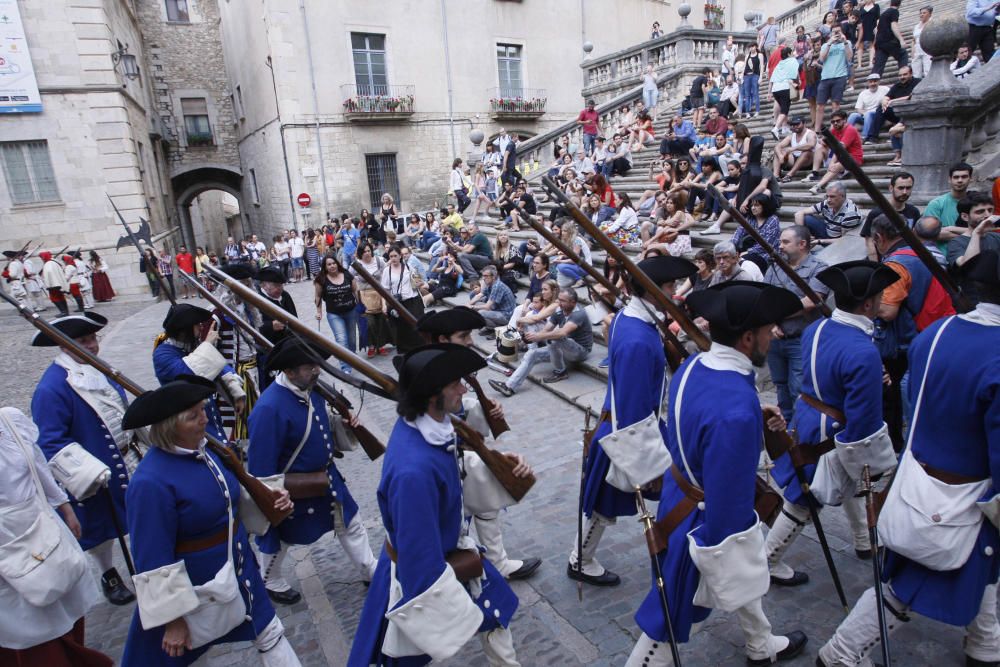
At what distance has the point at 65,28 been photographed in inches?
768

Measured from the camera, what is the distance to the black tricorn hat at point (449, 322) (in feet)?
13.2

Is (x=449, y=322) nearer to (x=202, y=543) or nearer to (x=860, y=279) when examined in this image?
(x=202, y=543)

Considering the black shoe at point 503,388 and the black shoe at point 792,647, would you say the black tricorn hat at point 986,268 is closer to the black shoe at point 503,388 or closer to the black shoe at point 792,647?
the black shoe at point 792,647

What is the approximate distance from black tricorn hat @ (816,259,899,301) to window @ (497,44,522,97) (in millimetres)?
26667

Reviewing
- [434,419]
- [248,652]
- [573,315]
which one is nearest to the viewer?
[434,419]

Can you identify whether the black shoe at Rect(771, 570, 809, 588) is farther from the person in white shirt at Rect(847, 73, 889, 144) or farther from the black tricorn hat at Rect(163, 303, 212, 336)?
the person in white shirt at Rect(847, 73, 889, 144)

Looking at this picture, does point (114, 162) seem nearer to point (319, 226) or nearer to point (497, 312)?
point (319, 226)

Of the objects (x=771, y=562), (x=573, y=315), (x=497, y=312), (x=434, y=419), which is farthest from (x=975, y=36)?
(x=434, y=419)

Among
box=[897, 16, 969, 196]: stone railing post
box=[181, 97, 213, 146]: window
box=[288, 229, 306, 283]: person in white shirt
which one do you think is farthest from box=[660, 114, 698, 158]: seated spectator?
box=[181, 97, 213, 146]: window

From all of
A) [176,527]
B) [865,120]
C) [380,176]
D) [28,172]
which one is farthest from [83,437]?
[380,176]

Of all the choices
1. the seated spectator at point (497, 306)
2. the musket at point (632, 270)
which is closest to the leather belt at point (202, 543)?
the musket at point (632, 270)

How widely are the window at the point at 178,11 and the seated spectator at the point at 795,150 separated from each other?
31914mm

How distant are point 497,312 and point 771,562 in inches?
278

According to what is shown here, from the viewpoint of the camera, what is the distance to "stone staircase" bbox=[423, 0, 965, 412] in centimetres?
851
